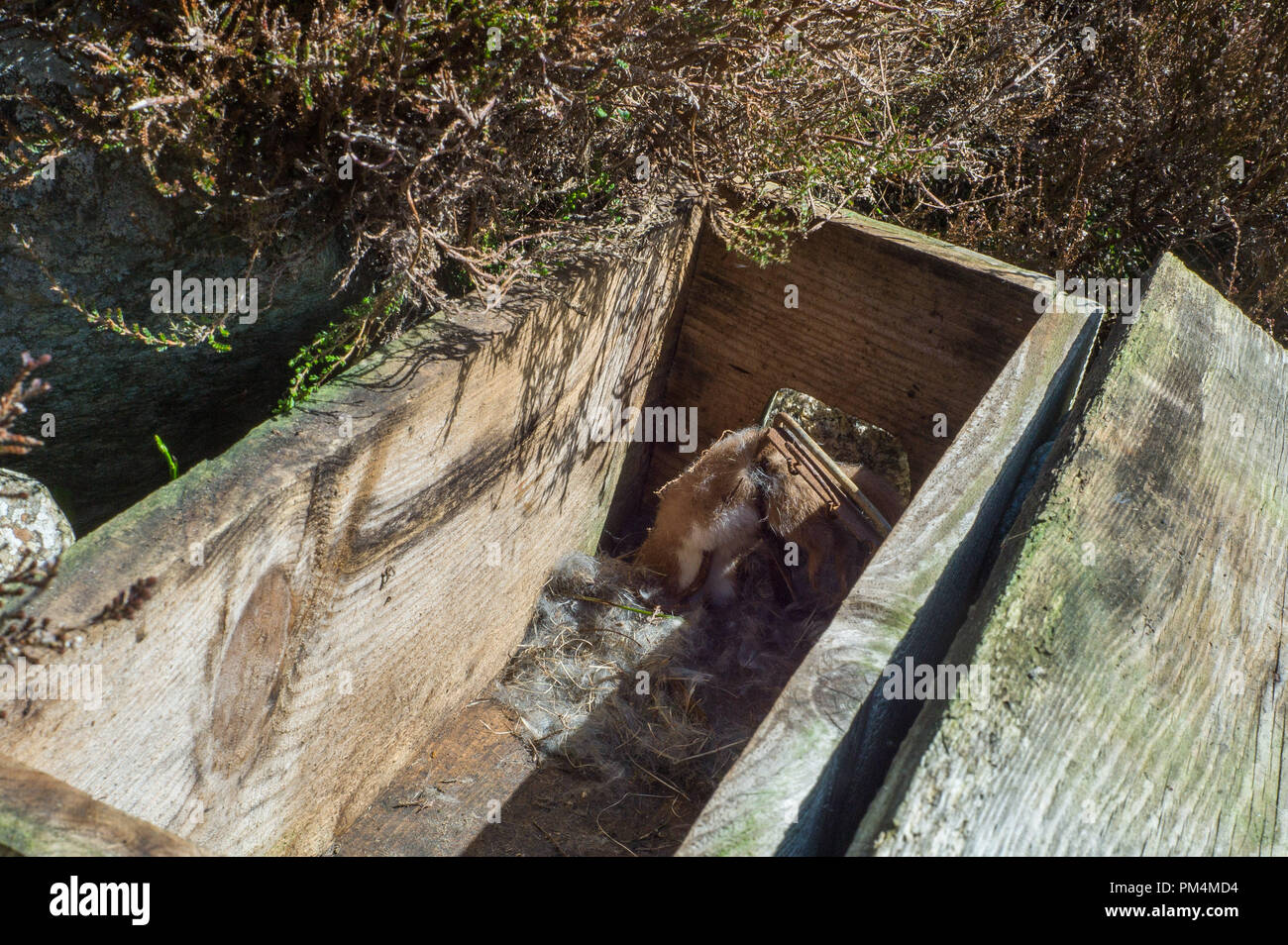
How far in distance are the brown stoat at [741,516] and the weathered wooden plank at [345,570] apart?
13.1 inches

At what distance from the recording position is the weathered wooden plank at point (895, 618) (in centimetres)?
124

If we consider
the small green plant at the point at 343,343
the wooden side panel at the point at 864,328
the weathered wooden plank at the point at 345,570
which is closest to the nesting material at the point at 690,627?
the weathered wooden plank at the point at 345,570

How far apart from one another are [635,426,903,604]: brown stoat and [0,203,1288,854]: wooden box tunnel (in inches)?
10.6

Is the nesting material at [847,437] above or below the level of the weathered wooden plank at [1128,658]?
below

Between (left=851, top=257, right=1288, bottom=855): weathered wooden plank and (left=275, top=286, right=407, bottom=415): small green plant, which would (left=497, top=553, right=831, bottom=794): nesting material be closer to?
(left=275, top=286, right=407, bottom=415): small green plant

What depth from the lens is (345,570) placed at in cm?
206

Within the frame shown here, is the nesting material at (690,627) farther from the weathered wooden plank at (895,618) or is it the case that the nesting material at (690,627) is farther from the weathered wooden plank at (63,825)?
the weathered wooden plank at (63,825)

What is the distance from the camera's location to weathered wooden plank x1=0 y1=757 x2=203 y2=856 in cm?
108

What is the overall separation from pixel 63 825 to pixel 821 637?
A: 40.3 inches

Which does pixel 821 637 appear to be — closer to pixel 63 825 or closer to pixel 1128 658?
pixel 1128 658

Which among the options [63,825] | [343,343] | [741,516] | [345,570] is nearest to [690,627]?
[741,516]
